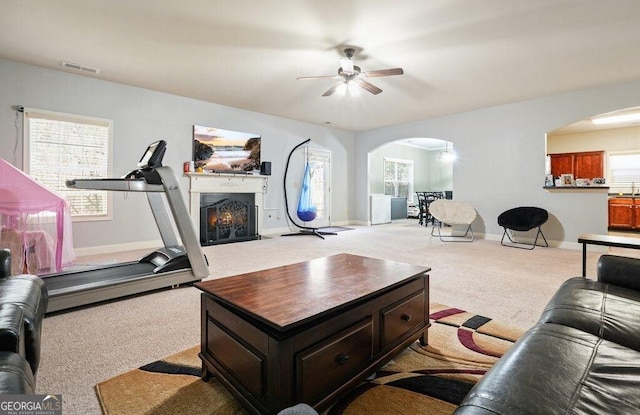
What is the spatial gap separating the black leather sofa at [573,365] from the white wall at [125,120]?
5484 millimetres

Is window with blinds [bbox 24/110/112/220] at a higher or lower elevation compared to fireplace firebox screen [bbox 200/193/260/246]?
higher

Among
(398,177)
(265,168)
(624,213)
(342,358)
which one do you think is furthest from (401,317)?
(398,177)

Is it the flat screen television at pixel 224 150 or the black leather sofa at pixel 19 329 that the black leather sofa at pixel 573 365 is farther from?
the flat screen television at pixel 224 150

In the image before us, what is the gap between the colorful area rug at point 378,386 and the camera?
134cm

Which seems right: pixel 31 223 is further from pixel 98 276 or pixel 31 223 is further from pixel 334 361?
pixel 334 361

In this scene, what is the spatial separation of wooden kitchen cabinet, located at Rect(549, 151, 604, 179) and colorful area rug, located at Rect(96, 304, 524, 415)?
345 inches

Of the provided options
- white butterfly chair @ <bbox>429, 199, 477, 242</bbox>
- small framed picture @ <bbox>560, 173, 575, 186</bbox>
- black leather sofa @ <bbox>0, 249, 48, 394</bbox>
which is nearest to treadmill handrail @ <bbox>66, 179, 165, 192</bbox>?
black leather sofa @ <bbox>0, 249, 48, 394</bbox>

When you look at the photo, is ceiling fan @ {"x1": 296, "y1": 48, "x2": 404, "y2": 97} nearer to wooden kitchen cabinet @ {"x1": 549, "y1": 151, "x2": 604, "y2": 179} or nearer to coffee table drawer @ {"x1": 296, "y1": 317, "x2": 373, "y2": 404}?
coffee table drawer @ {"x1": 296, "y1": 317, "x2": 373, "y2": 404}

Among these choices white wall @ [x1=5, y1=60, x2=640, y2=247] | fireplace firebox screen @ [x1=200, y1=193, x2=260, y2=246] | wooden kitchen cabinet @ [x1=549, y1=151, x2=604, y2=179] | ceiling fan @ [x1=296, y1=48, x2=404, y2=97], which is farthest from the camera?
wooden kitchen cabinet @ [x1=549, y1=151, x2=604, y2=179]

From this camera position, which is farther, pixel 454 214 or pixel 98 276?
pixel 454 214

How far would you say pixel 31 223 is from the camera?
339 centimetres

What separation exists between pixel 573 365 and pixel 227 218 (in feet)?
18.7

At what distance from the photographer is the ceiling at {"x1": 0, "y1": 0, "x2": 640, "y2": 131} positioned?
288cm

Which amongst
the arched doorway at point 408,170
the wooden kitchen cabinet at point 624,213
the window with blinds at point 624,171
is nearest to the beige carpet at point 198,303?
the wooden kitchen cabinet at point 624,213
